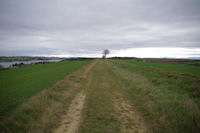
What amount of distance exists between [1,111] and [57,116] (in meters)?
4.12

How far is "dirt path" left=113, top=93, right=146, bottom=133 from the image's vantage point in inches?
181

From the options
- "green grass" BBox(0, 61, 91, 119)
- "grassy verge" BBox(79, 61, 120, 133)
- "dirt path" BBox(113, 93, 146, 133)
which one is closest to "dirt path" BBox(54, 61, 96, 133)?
"grassy verge" BBox(79, 61, 120, 133)

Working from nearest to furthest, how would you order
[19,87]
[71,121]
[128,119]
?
[71,121] → [128,119] → [19,87]

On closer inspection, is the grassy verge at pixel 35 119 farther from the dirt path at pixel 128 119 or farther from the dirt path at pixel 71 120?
the dirt path at pixel 128 119

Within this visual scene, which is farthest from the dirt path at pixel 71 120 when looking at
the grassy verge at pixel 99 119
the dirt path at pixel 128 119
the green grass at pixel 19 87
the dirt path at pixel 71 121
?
the green grass at pixel 19 87

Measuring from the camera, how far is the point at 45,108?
20.7 feet

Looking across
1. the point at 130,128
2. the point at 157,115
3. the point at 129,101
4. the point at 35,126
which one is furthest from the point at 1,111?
the point at 157,115

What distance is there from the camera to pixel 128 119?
213 inches

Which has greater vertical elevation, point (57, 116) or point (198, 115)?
point (198, 115)

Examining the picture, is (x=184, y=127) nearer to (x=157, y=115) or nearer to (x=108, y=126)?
(x=157, y=115)

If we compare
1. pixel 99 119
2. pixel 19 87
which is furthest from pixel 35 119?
pixel 19 87

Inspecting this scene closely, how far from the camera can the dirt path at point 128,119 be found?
4609mm

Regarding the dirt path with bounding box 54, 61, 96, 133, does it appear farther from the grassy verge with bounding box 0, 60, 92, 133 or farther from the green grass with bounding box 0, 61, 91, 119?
the green grass with bounding box 0, 61, 91, 119

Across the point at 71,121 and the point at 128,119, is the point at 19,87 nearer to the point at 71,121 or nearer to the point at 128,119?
the point at 71,121
